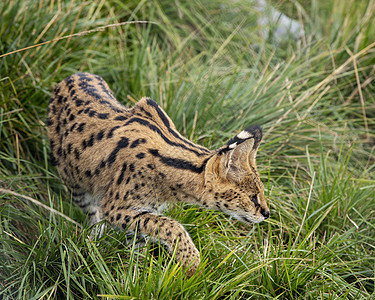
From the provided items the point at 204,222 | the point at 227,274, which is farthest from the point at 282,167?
the point at 227,274

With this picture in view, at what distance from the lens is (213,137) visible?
5344 mm

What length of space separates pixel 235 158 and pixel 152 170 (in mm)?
633

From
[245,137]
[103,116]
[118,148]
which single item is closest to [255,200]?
[245,137]

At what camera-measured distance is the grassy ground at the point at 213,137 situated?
378 cm

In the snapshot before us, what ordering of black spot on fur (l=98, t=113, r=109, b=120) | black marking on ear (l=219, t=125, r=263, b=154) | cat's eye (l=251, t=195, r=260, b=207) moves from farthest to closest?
black spot on fur (l=98, t=113, r=109, b=120) < cat's eye (l=251, t=195, r=260, b=207) < black marking on ear (l=219, t=125, r=263, b=154)

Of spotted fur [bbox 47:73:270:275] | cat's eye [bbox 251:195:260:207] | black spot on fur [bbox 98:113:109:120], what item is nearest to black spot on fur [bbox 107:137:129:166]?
spotted fur [bbox 47:73:270:275]

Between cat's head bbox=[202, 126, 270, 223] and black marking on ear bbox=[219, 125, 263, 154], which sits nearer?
black marking on ear bbox=[219, 125, 263, 154]

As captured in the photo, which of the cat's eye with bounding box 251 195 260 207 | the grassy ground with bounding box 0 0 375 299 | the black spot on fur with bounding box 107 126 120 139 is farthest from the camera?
the black spot on fur with bounding box 107 126 120 139

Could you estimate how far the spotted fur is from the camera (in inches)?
151

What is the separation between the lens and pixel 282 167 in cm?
532

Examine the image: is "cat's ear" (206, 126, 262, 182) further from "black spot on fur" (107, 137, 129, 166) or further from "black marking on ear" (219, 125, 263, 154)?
"black spot on fur" (107, 137, 129, 166)

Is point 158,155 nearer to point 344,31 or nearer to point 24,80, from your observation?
point 24,80

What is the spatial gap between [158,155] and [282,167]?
175 centimetres

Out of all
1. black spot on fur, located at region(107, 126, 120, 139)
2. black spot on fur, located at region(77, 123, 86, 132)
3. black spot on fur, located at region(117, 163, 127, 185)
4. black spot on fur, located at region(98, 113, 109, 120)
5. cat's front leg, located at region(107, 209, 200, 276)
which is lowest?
cat's front leg, located at region(107, 209, 200, 276)
